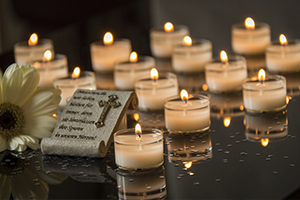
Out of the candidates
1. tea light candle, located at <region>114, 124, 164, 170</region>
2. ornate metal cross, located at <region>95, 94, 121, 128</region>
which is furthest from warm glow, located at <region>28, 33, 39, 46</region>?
tea light candle, located at <region>114, 124, 164, 170</region>

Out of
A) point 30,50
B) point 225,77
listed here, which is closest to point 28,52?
point 30,50

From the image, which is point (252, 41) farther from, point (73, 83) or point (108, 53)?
point (73, 83)

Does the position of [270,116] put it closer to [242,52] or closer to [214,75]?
[214,75]

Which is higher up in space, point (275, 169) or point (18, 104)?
point (18, 104)

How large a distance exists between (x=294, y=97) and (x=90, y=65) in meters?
0.98

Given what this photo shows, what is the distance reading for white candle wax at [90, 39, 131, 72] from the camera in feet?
9.11

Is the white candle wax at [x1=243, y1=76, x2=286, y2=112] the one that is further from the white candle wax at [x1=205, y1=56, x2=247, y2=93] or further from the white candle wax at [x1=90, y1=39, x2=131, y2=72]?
the white candle wax at [x1=90, y1=39, x2=131, y2=72]

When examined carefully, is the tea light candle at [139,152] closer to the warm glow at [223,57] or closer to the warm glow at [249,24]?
the warm glow at [223,57]

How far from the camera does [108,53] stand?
2.80 metres

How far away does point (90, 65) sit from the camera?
9.39ft

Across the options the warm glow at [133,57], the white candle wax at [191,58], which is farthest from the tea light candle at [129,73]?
the white candle wax at [191,58]

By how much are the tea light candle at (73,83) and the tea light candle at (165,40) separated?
582 millimetres

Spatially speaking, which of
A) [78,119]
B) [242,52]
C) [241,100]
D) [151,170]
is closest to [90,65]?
[242,52]

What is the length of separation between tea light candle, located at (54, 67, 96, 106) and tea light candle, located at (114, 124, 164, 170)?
664mm
